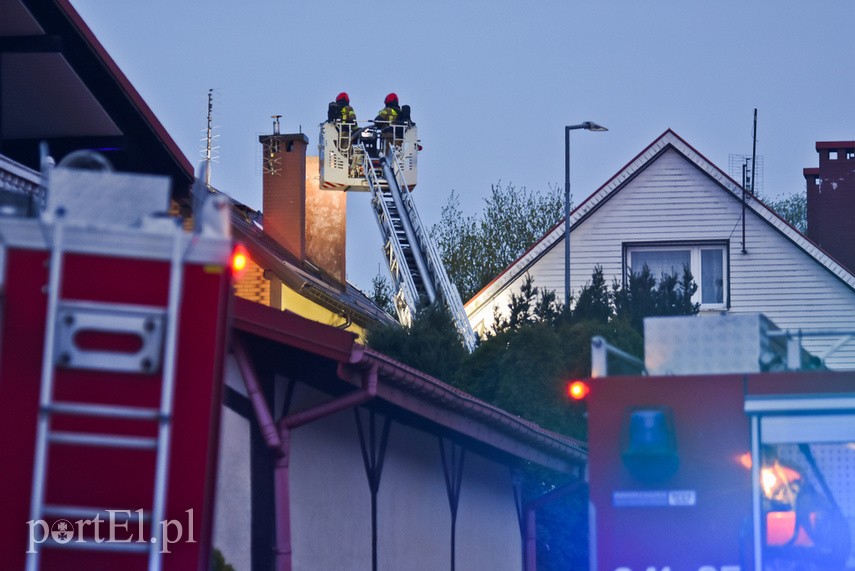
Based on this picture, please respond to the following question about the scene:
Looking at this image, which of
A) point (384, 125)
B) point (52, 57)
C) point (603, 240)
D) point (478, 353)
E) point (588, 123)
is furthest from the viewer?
point (384, 125)

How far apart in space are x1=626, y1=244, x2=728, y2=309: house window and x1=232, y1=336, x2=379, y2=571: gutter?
765 inches

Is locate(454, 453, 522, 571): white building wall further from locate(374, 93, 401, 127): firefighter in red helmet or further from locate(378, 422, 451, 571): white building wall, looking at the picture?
locate(374, 93, 401, 127): firefighter in red helmet

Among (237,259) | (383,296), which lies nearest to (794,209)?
(383,296)

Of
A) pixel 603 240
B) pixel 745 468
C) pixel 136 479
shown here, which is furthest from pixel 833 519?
pixel 603 240

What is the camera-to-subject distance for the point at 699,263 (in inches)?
1205

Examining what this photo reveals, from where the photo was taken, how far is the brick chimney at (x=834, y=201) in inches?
1232

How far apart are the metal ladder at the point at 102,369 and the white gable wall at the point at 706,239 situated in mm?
26185

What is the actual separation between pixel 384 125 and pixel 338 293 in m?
4.42

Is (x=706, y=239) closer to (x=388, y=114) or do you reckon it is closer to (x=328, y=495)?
(x=388, y=114)

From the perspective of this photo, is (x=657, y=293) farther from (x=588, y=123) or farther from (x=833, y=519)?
(x=833, y=519)

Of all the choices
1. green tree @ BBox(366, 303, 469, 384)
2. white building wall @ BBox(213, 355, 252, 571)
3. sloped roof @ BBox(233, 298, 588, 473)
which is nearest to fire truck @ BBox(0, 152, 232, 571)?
sloped roof @ BBox(233, 298, 588, 473)

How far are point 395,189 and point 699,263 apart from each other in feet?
23.0

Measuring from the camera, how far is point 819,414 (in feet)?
23.1

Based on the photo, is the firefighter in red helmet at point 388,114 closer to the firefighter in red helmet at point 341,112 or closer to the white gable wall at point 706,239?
the firefighter in red helmet at point 341,112
